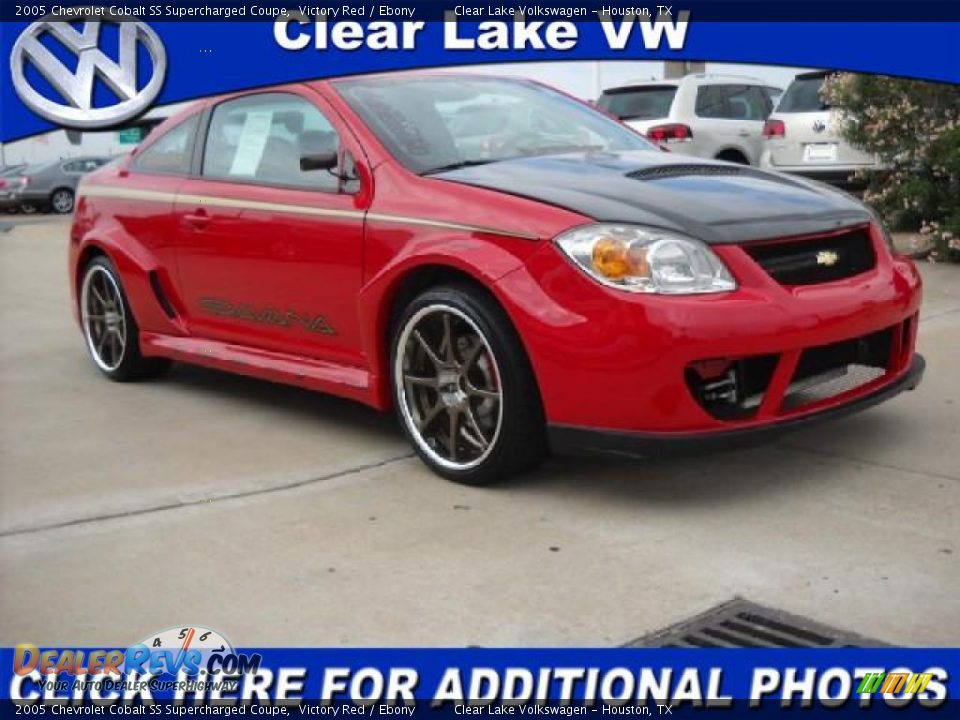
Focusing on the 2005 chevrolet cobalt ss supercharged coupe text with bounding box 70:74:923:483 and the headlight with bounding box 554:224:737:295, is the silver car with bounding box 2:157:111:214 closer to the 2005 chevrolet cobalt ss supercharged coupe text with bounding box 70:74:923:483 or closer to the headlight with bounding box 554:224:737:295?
the 2005 chevrolet cobalt ss supercharged coupe text with bounding box 70:74:923:483

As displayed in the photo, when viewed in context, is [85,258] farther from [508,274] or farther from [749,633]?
[749,633]

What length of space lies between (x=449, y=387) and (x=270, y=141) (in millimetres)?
1596

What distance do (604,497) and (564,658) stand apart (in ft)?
4.06

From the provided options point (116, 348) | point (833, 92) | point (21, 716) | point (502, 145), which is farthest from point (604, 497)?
point (833, 92)

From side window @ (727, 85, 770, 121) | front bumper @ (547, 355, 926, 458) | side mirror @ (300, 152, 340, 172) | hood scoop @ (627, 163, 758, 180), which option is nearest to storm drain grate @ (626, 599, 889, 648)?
front bumper @ (547, 355, 926, 458)

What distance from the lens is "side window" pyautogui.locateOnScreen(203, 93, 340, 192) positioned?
509 centimetres

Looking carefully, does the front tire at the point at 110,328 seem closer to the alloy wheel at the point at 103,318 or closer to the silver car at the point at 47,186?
the alloy wheel at the point at 103,318

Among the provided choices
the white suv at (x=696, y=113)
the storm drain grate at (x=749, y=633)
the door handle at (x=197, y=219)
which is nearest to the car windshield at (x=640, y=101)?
the white suv at (x=696, y=113)

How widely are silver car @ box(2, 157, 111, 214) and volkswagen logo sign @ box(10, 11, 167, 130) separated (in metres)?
21.5

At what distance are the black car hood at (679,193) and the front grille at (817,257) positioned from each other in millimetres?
44

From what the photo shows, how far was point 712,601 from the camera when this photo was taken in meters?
3.42

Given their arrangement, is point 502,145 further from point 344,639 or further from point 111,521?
point 344,639

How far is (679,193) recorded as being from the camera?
4379mm

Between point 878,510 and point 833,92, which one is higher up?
point 833,92
